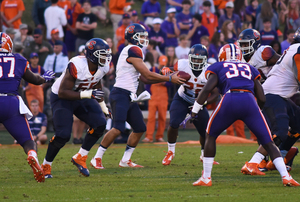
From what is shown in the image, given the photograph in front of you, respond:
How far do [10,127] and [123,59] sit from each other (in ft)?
7.84

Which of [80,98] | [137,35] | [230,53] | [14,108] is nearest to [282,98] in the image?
[230,53]

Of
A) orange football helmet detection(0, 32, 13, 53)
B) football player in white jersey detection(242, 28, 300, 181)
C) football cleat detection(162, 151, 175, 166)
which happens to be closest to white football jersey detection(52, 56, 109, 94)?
orange football helmet detection(0, 32, 13, 53)

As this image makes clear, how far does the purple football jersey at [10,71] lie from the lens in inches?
236

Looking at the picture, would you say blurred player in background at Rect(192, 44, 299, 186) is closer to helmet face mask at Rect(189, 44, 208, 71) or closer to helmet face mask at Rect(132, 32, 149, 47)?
helmet face mask at Rect(189, 44, 208, 71)

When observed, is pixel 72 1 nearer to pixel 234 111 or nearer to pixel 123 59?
pixel 123 59

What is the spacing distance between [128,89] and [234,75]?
2.41 metres

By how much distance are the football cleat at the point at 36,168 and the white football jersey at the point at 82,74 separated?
1.33m

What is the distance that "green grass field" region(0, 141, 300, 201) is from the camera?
5.17 m

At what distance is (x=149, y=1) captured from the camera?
49.7 feet

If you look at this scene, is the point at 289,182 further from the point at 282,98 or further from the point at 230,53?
the point at 230,53

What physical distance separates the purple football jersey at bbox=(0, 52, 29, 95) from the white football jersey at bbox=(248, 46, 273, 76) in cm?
350

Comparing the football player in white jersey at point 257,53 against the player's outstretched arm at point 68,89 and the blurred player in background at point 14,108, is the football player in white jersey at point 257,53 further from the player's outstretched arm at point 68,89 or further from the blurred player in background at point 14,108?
the blurred player in background at point 14,108

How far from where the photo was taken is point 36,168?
588 centimetres

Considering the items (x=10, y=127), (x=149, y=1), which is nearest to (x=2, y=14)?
(x=149, y=1)
